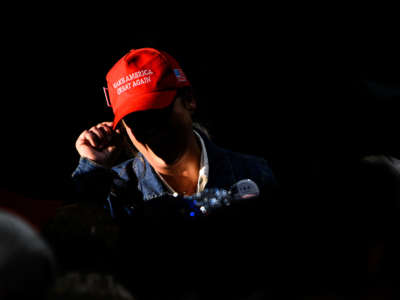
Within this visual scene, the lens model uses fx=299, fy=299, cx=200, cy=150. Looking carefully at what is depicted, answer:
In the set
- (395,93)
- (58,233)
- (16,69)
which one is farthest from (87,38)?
(395,93)

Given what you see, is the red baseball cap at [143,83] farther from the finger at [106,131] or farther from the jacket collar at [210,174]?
the jacket collar at [210,174]

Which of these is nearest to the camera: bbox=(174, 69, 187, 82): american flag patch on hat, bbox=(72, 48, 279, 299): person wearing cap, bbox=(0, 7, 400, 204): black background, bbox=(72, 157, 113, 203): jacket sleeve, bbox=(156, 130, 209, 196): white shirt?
bbox=(72, 48, 279, 299): person wearing cap

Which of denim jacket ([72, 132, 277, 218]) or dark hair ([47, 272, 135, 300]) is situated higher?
dark hair ([47, 272, 135, 300])

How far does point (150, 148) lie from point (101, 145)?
0.26 metres

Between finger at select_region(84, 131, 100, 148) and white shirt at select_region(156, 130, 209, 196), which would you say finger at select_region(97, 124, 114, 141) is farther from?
white shirt at select_region(156, 130, 209, 196)

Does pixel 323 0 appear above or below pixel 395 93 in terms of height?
above

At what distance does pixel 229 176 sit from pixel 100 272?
Answer: 0.99 meters

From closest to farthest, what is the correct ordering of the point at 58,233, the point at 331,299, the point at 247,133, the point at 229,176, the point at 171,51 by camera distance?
the point at 331,299 < the point at 58,233 < the point at 229,176 < the point at 171,51 < the point at 247,133

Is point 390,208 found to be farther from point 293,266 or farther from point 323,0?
point 323,0

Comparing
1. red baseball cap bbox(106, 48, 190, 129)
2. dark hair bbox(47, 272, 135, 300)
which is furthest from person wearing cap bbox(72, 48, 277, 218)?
dark hair bbox(47, 272, 135, 300)

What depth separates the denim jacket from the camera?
131cm

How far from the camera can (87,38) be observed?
5.87 feet

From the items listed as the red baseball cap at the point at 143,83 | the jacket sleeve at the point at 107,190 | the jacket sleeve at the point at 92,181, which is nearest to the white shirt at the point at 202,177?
the jacket sleeve at the point at 107,190

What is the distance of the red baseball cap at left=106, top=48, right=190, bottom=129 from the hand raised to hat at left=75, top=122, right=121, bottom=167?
0.36 ft
